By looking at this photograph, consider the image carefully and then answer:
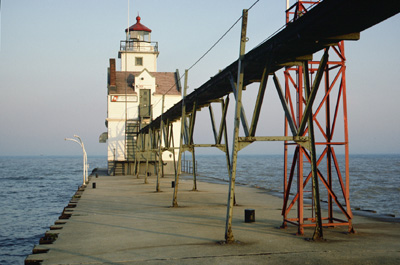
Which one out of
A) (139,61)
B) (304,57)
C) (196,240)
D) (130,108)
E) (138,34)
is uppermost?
(138,34)

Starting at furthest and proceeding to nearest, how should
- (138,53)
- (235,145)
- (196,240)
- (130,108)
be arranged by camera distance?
(138,53), (130,108), (196,240), (235,145)

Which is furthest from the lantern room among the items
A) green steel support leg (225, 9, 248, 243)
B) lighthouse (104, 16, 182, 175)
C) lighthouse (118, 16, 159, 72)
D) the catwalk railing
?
green steel support leg (225, 9, 248, 243)

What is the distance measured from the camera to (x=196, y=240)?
38.8ft

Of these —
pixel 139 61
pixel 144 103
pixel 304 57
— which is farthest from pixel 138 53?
pixel 304 57

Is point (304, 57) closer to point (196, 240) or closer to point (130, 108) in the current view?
point (196, 240)

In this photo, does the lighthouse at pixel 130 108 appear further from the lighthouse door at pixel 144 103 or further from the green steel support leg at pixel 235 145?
the green steel support leg at pixel 235 145

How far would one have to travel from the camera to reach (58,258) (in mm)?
10016

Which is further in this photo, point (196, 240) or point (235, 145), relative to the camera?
point (196, 240)

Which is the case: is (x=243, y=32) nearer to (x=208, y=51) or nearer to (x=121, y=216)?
(x=208, y=51)

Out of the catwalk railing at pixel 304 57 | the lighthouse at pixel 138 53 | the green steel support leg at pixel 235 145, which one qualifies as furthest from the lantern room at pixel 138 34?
the green steel support leg at pixel 235 145

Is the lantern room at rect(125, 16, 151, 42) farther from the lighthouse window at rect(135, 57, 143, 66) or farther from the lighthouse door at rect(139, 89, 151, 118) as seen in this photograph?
the lighthouse door at rect(139, 89, 151, 118)

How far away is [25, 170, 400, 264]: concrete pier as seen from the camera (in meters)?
9.64

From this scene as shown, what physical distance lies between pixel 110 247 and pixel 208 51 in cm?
851

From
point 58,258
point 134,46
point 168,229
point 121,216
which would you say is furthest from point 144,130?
point 58,258
